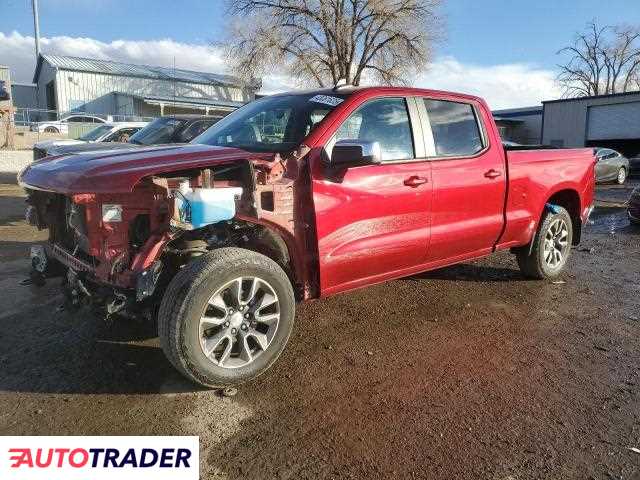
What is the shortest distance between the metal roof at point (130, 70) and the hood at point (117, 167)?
33.3 m

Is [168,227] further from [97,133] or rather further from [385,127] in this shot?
[97,133]

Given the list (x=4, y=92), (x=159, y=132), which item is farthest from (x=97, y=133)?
(x=4, y=92)

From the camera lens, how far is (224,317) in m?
3.07

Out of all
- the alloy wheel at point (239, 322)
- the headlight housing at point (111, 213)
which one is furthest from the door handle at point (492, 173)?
the headlight housing at point (111, 213)

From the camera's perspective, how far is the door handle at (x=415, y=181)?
12.7 ft

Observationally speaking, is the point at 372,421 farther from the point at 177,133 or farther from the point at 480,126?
the point at 177,133

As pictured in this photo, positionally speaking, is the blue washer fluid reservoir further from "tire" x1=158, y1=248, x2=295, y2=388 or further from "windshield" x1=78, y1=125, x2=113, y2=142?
"windshield" x1=78, y1=125, x2=113, y2=142

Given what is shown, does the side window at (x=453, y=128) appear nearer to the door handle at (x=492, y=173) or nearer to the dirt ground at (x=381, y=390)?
the door handle at (x=492, y=173)

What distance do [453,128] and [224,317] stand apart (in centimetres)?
265

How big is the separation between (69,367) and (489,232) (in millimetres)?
3588

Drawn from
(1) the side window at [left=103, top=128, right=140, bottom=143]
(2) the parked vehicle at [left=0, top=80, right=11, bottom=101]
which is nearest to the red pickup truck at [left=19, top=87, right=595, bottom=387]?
(1) the side window at [left=103, top=128, right=140, bottom=143]

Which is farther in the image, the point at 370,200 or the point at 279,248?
the point at 370,200

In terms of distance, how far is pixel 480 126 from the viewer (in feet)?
15.5

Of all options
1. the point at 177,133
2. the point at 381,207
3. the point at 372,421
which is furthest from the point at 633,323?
the point at 177,133
